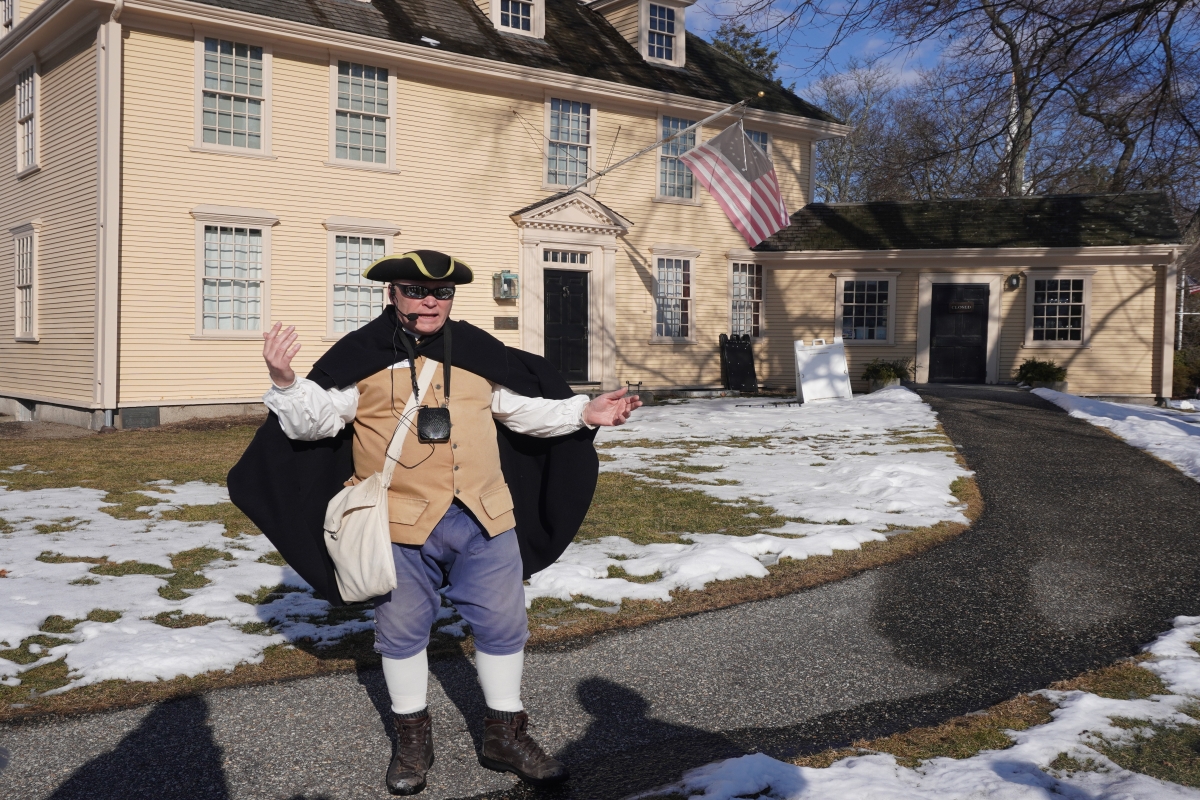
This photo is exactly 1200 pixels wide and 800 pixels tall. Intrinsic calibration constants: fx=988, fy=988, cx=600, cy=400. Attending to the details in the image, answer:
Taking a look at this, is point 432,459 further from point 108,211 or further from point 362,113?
point 362,113

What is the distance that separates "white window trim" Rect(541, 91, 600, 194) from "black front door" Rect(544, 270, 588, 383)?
1.65 meters

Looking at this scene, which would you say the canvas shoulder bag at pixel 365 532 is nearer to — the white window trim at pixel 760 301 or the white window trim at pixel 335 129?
the white window trim at pixel 335 129

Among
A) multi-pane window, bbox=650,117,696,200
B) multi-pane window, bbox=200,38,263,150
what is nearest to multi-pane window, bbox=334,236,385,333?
multi-pane window, bbox=200,38,263,150

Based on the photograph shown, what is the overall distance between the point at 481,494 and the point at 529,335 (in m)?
15.5

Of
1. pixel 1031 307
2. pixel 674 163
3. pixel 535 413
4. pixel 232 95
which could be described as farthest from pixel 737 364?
pixel 535 413

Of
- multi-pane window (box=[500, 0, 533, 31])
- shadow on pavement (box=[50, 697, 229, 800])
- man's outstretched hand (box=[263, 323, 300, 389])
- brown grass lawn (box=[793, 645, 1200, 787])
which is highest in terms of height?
multi-pane window (box=[500, 0, 533, 31])

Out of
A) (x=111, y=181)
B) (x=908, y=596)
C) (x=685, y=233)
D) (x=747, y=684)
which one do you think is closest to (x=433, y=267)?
(x=747, y=684)

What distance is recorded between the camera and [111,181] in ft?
47.1

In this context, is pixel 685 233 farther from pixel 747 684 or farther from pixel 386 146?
pixel 747 684

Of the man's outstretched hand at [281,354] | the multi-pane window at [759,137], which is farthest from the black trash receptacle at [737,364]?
the man's outstretched hand at [281,354]

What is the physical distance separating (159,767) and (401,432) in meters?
1.46

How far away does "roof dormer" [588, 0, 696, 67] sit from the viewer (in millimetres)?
21578

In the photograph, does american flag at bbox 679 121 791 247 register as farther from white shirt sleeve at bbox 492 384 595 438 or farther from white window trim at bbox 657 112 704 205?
white shirt sleeve at bbox 492 384 595 438

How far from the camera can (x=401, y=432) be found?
348cm
